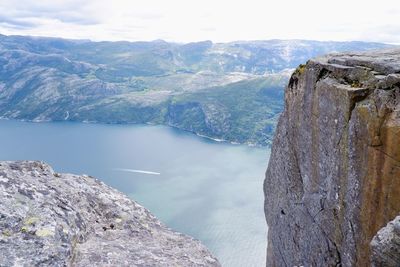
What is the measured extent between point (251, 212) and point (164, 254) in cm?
14236

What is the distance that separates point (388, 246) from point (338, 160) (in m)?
4.54

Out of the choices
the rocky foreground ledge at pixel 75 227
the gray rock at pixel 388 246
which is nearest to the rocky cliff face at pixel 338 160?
the gray rock at pixel 388 246

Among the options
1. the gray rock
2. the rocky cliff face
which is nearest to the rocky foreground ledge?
the rocky cliff face

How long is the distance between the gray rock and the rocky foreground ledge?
23.1 feet

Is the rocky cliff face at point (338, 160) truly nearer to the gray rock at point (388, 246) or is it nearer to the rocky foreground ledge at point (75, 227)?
the gray rock at point (388, 246)

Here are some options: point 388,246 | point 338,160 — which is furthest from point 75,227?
point 388,246

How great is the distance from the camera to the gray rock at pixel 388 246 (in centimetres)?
923

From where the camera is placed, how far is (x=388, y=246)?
9367mm

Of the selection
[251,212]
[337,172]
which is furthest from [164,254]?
[251,212]

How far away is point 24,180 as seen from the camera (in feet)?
47.9

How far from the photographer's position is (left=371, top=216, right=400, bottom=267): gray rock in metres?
9.23

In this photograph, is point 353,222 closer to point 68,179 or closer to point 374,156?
point 374,156

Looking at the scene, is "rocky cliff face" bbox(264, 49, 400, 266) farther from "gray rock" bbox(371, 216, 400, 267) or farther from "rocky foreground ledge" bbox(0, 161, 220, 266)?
"rocky foreground ledge" bbox(0, 161, 220, 266)

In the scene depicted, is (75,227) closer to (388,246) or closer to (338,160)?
(338,160)
